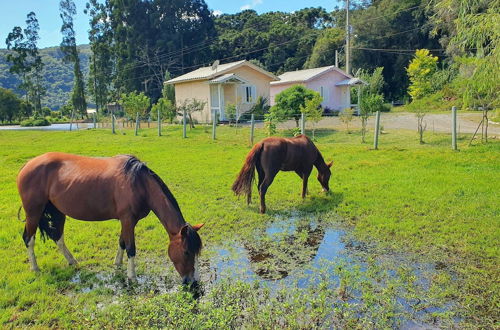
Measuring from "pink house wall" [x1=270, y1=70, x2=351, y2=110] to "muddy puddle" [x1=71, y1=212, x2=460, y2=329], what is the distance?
24.6 meters

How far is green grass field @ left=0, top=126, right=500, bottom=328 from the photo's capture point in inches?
144

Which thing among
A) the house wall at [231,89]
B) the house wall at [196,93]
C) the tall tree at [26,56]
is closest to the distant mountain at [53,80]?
the tall tree at [26,56]

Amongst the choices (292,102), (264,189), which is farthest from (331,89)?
(264,189)

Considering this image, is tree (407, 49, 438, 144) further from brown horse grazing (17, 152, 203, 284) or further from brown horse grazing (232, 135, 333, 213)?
brown horse grazing (17, 152, 203, 284)

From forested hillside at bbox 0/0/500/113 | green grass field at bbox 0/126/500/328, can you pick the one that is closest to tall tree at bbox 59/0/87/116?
forested hillside at bbox 0/0/500/113

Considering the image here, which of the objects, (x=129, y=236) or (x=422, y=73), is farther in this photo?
(x=422, y=73)

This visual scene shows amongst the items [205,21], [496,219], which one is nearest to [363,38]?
[205,21]

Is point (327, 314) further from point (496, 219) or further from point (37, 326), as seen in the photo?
point (496, 219)

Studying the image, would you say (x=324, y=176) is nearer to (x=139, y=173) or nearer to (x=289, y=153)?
(x=289, y=153)

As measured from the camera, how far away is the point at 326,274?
4582mm

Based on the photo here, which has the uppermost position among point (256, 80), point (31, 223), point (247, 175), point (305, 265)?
point (256, 80)

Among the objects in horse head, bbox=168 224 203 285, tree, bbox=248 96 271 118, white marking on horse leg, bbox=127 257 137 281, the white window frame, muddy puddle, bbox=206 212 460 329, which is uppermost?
the white window frame

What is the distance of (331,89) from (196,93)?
1041cm

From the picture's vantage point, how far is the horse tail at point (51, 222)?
486 centimetres
